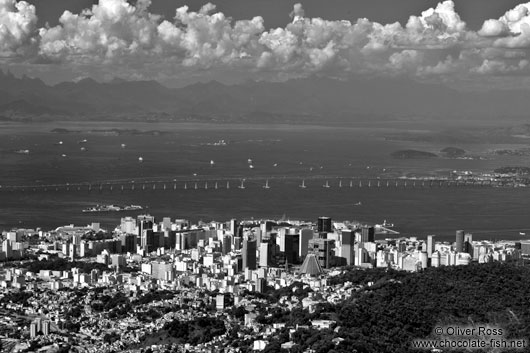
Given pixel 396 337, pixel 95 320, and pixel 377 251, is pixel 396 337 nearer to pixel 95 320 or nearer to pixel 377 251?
pixel 95 320

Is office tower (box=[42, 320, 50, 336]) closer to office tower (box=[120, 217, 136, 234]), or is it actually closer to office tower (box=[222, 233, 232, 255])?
office tower (box=[222, 233, 232, 255])

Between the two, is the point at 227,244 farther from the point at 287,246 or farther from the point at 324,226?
the point at 324,226

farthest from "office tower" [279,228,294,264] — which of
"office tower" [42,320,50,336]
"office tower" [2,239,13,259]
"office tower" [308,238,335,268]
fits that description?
"office tower" [42,320,50,336]

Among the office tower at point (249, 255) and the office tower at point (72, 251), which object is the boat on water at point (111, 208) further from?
the office tower at point (249, 255)

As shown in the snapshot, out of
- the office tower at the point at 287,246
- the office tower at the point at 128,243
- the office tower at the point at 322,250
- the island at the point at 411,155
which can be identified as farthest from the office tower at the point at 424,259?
the island at the point at 411,155

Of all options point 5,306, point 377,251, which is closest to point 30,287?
point 5,306
